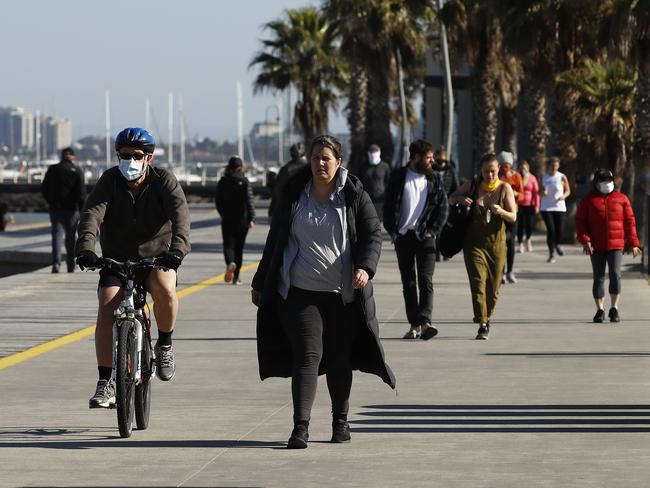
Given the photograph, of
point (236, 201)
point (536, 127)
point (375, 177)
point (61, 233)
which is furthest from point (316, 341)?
point (536, 127)

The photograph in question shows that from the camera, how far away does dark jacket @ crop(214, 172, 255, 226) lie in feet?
69.8

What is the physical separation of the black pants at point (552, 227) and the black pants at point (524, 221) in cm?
35

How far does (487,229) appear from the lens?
15195mm

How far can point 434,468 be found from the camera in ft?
26.6

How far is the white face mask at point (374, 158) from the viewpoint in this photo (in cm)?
2399

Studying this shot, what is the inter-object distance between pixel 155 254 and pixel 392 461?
1942mm

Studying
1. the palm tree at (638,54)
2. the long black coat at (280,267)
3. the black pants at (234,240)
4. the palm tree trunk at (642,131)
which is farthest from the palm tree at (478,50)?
the long black coat at (280,267)

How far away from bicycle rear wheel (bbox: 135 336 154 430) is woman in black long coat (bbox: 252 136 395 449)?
692 millimetres

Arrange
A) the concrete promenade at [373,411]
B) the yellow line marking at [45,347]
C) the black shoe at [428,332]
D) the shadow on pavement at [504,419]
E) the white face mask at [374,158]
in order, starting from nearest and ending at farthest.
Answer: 1. the concrete promenade at [373,411]
2. the shadow on pavement at [504,419]
3. the yellow line marking at [45,347]
4. the black shoe at [428,332]
5. the white face mask at [374,158]

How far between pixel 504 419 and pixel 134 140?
2682 millimetres

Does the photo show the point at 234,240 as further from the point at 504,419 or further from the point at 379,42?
the point at 379,42

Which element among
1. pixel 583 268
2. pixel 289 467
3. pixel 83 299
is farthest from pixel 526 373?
pixel 583 268

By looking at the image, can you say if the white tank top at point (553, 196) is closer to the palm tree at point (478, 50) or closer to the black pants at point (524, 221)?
the black pants at point (524, 221)

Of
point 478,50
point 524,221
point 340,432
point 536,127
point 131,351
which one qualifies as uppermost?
point 478,50
